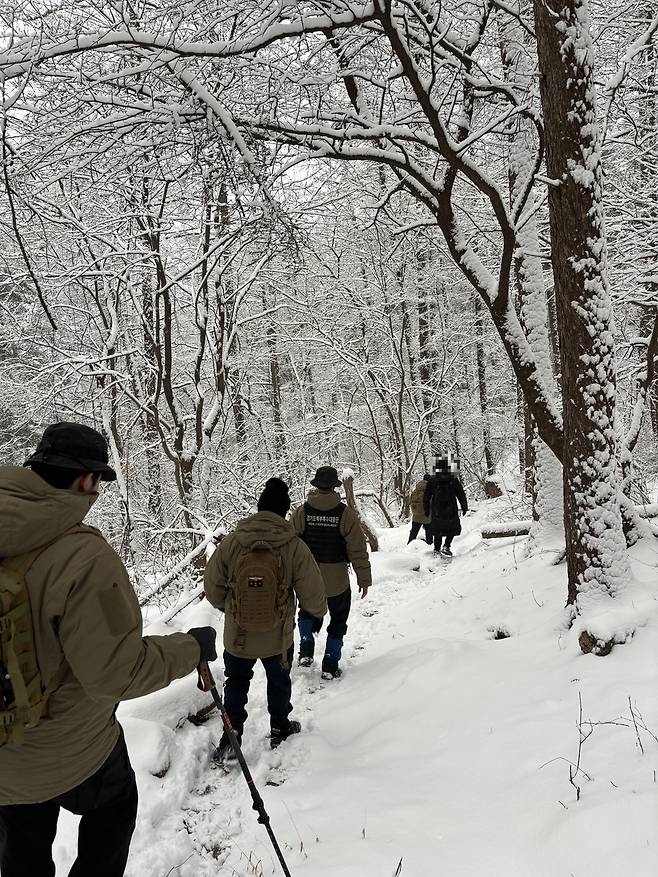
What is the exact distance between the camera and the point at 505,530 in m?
9.55

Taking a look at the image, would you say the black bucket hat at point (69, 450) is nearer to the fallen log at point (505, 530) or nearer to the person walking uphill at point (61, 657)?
the person walking uphill at point (61, 657)

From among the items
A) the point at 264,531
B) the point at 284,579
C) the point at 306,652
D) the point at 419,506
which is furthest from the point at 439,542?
the point at 264,531

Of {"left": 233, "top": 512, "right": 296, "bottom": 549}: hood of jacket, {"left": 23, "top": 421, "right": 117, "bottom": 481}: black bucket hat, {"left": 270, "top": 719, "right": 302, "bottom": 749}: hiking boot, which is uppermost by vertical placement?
{"left": 23, "top": 421, "right": 117, "bottom": 481}: black bucket hat

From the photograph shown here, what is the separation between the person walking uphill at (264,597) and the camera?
12.3 feet

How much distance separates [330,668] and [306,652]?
35 cm

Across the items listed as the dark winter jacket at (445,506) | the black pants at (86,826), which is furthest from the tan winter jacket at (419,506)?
the black pants at (86,826)

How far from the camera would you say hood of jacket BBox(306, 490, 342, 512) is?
5230 millimetres

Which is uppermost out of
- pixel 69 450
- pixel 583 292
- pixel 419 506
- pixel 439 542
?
pixel 583 292

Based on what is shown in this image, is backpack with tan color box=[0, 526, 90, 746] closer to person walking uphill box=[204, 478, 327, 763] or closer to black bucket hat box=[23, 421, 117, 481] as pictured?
black bucket hat box=[23, 421, 117, 481]

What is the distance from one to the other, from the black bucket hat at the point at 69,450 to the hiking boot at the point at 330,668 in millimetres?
3922

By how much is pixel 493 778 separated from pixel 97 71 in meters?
6.03

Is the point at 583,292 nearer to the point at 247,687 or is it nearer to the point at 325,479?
the point at 325,479

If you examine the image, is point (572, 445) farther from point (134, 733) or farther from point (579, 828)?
point (134, 733)

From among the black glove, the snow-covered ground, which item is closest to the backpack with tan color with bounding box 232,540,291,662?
the snow-covered ground
